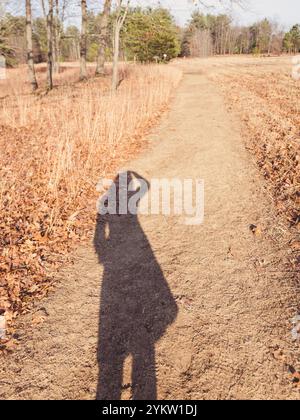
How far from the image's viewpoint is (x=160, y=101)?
11.2 meters

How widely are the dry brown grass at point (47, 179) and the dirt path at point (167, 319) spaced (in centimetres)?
33

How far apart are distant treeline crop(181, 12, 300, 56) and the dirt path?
217ft

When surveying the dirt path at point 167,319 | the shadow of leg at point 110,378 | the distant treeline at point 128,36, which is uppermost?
the distant treeline at point 128,36

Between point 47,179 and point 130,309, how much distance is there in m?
3.17

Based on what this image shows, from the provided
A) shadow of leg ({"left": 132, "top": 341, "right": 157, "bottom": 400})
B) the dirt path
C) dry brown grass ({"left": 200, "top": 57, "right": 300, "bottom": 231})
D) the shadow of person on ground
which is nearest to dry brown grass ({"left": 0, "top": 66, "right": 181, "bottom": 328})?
the dirt path

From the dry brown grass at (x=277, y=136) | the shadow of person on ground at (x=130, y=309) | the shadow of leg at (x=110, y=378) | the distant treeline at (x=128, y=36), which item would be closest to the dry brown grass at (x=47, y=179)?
the shadow of person on ground at (x=130, y=309)

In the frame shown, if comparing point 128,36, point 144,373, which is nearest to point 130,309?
point 144,373

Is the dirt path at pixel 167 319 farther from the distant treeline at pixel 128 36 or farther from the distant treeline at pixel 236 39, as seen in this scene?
the distant treeline at pixel 236 39

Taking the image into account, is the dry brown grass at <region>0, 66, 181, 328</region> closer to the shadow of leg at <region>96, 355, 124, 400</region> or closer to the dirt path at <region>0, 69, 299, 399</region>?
the dirt path at <region>0, 69, 299, 399</region>

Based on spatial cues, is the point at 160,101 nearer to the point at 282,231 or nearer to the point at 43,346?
the point at 282,231

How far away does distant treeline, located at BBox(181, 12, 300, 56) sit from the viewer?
60.4 meters

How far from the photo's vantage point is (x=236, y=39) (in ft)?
233

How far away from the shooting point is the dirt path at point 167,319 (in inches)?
87.7

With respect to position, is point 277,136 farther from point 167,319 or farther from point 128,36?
point 128,36
